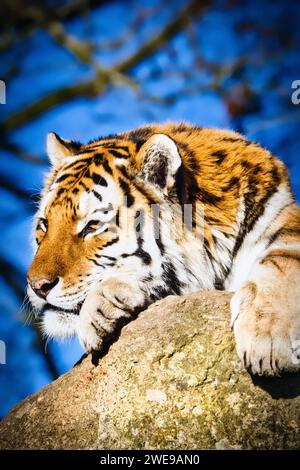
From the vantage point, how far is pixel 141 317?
1.97 meters

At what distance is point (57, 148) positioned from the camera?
2.84m

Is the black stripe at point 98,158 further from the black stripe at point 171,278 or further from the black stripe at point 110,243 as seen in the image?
the black stripe at point 171,278

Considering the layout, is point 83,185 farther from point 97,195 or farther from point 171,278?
point 171,278

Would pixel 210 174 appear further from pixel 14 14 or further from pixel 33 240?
pixel 14 14

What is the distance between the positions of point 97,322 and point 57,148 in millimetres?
1218

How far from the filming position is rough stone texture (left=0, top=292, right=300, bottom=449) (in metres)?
1.64

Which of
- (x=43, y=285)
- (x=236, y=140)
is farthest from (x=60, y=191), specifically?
(x=236, y=140)

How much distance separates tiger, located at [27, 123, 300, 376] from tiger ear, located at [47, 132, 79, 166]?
0.18m

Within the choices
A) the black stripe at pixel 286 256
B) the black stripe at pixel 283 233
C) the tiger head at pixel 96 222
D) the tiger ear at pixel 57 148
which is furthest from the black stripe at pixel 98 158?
the black stripe at pixel 286 256

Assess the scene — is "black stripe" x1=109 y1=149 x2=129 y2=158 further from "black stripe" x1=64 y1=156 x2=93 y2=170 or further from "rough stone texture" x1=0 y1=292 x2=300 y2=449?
"rough stone texture" x1=0 y1=292 x2=300 y2=449

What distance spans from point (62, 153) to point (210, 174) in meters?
0.78

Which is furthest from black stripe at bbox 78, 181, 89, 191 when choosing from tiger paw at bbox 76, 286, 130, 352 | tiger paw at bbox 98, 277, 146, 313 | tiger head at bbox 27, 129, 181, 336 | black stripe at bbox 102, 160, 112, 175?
tiger paw at bbox 76, 286, 130, 352
